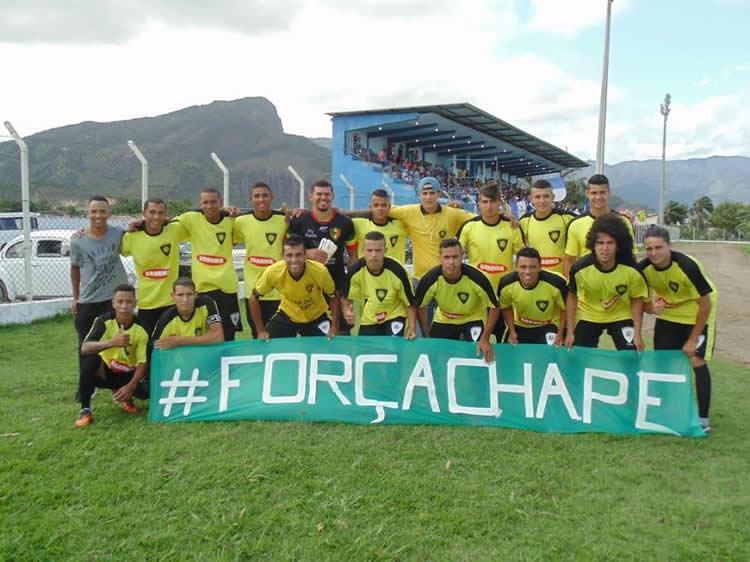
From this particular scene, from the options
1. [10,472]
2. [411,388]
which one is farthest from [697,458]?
[10,472]

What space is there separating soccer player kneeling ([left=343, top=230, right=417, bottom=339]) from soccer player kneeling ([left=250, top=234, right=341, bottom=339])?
10.9 inches

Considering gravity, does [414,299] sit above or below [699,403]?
above

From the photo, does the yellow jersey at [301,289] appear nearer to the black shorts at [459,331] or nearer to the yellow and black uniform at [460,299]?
the yellow and black uniform at [460,299]

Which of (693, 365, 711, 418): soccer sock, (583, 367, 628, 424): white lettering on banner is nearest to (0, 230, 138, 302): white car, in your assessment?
(583, 367, 628, 424): white lettering on banner

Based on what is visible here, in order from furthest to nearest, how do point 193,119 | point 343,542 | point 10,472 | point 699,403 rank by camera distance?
point 193,119 < point 699,403 < point 10,472 < point 343,542

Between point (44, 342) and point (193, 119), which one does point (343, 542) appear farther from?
point (193, 119)

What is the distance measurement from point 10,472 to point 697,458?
4696 millimetres

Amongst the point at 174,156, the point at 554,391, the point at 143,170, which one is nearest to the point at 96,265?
the point at 554,391

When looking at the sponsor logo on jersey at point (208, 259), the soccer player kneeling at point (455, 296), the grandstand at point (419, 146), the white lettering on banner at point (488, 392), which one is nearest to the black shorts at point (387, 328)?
the soccer player kneeling at point (455, 296)

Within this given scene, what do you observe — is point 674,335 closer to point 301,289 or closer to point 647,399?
point 647,399

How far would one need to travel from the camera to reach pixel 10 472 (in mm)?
3893

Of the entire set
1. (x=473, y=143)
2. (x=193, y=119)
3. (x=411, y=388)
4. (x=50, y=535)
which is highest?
(x=193, y=119)

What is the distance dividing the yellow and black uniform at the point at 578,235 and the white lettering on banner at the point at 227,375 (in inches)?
118

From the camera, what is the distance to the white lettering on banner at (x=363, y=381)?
4964 millimetres
